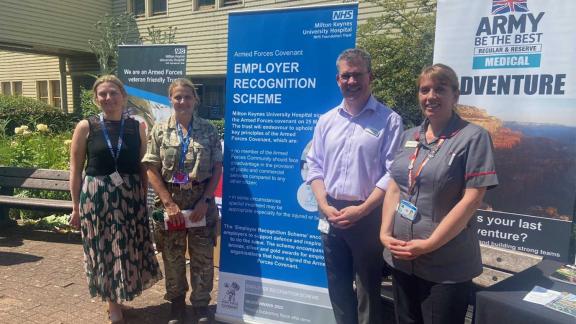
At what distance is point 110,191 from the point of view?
10.4 feet

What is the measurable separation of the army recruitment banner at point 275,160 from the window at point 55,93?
17.2 meters

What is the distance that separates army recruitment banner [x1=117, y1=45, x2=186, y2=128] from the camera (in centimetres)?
485

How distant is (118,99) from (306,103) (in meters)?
1.37

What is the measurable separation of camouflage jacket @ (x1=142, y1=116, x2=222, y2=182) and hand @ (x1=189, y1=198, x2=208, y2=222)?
169 millimetres

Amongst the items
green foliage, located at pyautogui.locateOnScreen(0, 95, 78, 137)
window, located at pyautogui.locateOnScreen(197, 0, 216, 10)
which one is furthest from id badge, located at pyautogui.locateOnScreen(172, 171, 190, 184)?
green foliage, located at pyautogui.locateOnScreen(0, 95, 78, 137)

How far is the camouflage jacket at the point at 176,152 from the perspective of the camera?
3072mm

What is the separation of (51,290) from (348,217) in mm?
3079

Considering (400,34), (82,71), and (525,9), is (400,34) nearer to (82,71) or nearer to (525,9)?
(525,9)

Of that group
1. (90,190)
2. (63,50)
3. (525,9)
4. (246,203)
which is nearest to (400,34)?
(525,9)

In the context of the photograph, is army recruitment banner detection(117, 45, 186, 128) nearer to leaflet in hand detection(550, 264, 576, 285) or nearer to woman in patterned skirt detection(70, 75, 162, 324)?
woman in patterned skirt detection(70, 75, 162, 324)

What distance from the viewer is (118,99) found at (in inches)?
125

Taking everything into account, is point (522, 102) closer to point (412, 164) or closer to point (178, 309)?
point (412, 164)

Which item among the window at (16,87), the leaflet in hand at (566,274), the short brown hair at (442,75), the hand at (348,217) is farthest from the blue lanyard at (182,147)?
the window at (16,87)

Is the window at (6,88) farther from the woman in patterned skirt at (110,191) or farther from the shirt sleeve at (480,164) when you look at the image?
the shirt sleeve at (480,164)
